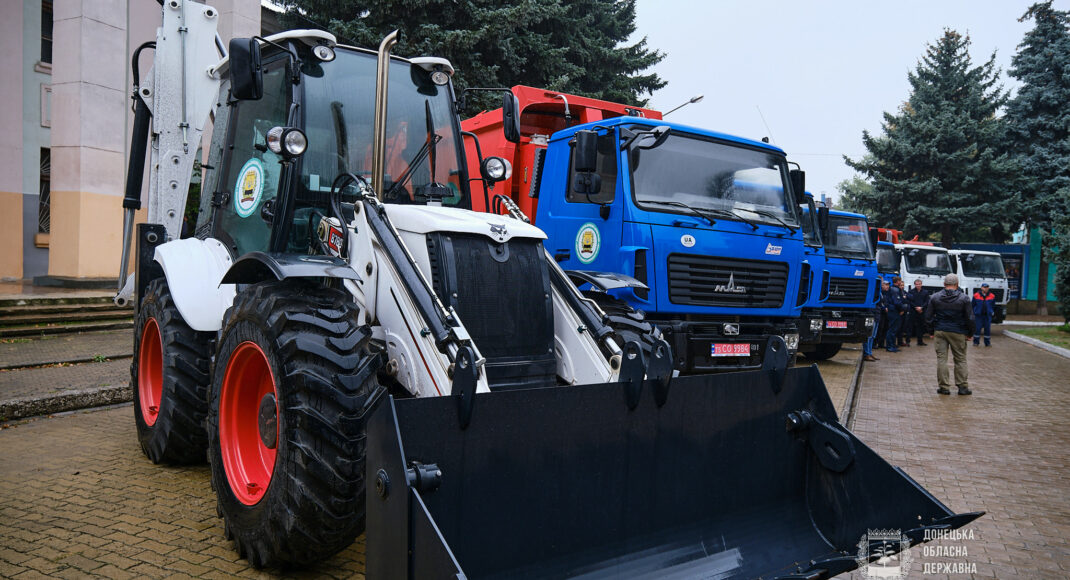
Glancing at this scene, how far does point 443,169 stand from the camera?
4.96 metres

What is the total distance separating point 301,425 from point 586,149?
4.65 m

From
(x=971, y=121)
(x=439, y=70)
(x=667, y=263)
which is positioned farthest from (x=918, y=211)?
(x=439, y=70)

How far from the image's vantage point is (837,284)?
1367 centimetres

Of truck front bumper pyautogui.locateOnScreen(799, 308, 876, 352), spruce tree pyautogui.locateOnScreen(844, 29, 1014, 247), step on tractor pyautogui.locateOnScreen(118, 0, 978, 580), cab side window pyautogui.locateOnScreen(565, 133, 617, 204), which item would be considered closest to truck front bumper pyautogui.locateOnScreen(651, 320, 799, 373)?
cab side window pyautogui.locateOnScreen(565, 133, 617, 204)

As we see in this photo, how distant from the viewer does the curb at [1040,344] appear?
1716 cm

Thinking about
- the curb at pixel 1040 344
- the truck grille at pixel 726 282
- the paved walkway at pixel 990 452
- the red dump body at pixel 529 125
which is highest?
the red dump body at pixel 529 125

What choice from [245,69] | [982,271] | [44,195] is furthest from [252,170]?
[982,271]

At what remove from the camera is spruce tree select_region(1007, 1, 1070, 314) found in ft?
100

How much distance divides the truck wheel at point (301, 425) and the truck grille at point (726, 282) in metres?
4.24

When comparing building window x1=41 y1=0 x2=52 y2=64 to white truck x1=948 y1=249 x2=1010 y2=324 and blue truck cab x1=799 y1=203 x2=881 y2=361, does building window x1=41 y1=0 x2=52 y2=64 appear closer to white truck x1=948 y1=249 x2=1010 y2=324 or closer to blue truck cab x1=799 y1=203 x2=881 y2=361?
blue truck cab x1=799 y1=203 x2=881 y2=361

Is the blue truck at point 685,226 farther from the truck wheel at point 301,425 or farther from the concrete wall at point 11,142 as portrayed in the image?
the concrete wall at point 11,142

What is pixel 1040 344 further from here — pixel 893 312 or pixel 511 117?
pixel 511 117

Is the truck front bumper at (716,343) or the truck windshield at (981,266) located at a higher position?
the truck windshield at (981,266)

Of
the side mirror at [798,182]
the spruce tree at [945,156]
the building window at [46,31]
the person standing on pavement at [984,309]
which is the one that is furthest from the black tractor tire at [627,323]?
the spruce tree at [945,156]
